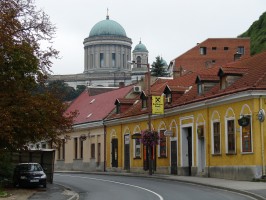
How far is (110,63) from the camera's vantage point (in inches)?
6870

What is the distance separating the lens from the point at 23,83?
2898 centimetres

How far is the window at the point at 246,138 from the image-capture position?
32403 mm

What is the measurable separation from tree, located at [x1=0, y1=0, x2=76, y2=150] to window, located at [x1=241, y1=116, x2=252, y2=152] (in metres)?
10.5

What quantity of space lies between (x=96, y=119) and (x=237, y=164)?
25927 millimetres

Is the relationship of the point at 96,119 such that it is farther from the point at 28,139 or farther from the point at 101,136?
the point at 28,139

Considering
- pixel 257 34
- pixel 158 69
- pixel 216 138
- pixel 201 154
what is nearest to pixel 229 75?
pixel 216 138

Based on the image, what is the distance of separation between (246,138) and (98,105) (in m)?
32.4

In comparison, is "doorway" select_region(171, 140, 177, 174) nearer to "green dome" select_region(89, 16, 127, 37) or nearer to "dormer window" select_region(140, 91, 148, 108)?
"dormer window" select_region(140, 91, 148, 108)

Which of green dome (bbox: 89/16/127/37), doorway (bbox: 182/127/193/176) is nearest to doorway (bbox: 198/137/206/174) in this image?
doorway (bbox: 182/127/193/176)

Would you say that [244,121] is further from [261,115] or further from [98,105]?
[98,105]

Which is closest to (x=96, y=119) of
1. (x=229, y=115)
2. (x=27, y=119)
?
(x=229, y=115)

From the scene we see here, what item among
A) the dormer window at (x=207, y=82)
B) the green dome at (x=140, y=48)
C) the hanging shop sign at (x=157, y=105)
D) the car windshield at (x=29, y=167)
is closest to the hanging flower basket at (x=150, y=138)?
the hanging shop sign at (x=157, y=105)

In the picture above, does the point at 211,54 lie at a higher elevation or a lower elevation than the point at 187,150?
higher

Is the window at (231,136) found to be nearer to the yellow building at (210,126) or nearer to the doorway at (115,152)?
the yellow building at (210,126)
